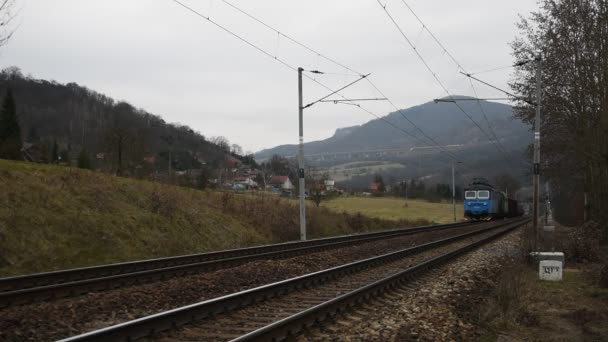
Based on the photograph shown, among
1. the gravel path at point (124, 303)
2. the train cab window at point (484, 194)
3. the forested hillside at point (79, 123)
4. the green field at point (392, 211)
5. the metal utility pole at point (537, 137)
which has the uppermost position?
the forested hillside at point (79, 123)

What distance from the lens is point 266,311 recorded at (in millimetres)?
9500

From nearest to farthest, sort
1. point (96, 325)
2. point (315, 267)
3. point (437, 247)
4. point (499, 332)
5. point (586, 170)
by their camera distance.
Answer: point (96, 325) < point (499, 332) < point (315, 267) < point (437, 247) < point (586, 170)

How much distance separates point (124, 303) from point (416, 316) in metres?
5.27

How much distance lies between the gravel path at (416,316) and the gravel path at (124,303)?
3.02m

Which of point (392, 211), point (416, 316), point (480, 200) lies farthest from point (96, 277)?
point (392, 211)

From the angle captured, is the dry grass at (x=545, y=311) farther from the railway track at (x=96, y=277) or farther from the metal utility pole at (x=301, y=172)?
the metal utility pole at (x=301, y=172)

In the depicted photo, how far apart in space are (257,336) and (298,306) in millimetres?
2943

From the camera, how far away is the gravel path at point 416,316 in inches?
318

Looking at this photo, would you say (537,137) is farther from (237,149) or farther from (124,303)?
(237,149)

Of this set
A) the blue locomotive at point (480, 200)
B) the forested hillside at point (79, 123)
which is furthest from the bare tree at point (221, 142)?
the blue locomotive at point (480, 200)

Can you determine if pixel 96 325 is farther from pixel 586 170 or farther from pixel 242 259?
pixel 586 170

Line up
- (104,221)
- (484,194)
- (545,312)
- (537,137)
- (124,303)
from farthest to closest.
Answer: (484,194) → (537,137) → (104,221) → (545,312) → (124,303)

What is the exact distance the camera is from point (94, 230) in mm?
18297

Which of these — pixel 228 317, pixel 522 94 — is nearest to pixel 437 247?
pixel 522 94
